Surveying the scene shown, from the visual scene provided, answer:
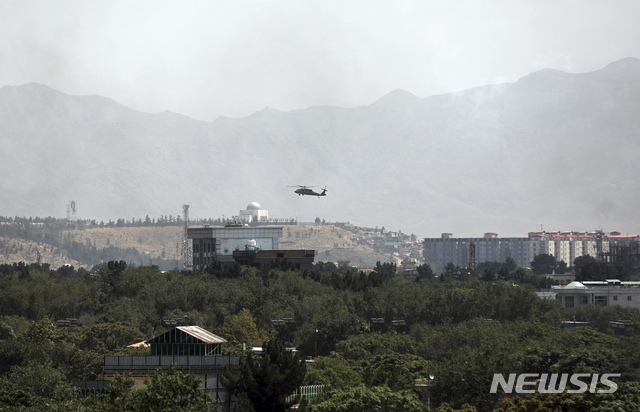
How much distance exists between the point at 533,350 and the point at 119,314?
6910cm

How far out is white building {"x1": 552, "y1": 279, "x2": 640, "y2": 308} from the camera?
176 metres

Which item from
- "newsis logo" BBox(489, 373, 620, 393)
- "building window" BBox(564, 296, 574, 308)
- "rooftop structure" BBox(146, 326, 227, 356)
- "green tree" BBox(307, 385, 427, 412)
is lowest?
"green tree" BBox(307, 385, 427, 412)

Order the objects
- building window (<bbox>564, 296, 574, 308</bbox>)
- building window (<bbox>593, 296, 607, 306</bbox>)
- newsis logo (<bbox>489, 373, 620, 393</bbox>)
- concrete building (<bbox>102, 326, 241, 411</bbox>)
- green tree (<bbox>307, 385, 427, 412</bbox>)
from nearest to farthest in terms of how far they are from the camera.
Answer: green tree (<bbox>307, 385, 427, 412</bbox>) < concrete building (<bbox>102, 326, 241, 411</bbox>) < newsis logo (<bbox>489, 373, 620, 393</bbox>) < building window (<bbox>593, 296, 607, 306</bbox>) < building window (<bbox>564, 296, 574, 308</bbox>)

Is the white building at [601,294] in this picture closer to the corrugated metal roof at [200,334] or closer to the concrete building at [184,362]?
the corrugated metal roof at [200,334]

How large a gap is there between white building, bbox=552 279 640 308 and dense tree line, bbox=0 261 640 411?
71.0ft

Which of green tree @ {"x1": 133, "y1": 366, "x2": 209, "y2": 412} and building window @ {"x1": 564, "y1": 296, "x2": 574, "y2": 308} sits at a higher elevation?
green tree @ {"x1": 133, "y1": 366, "x2": 209, "y2": 412}

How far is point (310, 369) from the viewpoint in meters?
82.2

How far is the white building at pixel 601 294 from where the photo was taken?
175750 mm

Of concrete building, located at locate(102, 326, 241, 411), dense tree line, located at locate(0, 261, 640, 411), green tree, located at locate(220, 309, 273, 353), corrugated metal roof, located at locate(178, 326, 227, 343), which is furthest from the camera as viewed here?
green tree, located at locate(220, 309, 273, 353)

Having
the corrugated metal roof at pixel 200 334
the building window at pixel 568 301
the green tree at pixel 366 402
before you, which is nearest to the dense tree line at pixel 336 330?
the green tree at pixel 366 402

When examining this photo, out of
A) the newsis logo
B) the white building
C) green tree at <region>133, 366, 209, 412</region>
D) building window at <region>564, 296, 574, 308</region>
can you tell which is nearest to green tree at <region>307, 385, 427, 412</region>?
the newsis logo

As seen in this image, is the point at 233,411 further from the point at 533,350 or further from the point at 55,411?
the point at 533,350

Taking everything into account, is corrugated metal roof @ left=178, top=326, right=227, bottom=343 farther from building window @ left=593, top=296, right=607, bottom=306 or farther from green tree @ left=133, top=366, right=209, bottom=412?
building window @ left=593, top=296, right=607, bottom=306

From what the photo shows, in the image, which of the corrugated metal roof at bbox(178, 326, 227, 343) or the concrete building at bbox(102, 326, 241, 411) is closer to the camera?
the concrete building at bbox(102, 326, 241, 411)
